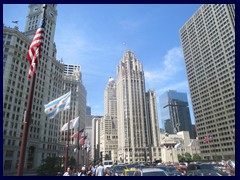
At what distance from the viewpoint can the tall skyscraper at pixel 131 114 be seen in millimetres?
160750

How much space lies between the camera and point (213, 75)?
430 ft

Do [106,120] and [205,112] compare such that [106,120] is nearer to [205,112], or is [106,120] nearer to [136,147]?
[136,147]

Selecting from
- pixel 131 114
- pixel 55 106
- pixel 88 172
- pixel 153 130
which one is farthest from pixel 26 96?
pixel 153 130

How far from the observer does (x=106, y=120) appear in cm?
19338

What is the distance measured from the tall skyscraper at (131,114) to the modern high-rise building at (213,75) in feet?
139

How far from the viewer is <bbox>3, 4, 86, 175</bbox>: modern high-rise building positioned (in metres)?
64.1

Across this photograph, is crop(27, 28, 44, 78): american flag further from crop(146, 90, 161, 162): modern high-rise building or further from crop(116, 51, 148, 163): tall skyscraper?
crop(146, 90, 161, 162): modern high-rise building

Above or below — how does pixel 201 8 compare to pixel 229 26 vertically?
above

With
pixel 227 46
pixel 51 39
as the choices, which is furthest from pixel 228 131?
pixel 51 39

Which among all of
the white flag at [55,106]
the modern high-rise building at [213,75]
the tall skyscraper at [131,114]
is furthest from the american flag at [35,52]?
the tall skyscraper at [131,114]

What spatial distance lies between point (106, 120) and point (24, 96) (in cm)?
12528

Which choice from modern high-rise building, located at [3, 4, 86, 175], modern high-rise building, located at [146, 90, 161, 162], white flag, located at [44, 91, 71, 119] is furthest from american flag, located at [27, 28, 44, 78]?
modern high-rise building, located at [146, 90, 161, 162]

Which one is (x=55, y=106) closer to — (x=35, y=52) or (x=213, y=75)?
(x=35, y=52)

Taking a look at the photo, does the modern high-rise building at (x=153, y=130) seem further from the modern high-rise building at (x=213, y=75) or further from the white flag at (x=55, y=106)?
the white flag at (x=55, y=106)
